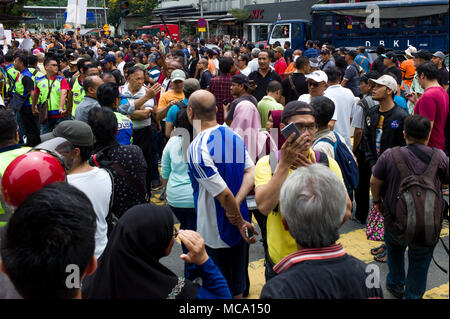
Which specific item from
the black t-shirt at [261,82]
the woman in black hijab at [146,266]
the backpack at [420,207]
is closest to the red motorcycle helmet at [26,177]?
the woman in black hijab at [146,266]

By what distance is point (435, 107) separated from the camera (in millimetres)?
5766

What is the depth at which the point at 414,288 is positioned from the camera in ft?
12.0

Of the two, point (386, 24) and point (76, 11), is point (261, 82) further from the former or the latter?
point (386, 24)

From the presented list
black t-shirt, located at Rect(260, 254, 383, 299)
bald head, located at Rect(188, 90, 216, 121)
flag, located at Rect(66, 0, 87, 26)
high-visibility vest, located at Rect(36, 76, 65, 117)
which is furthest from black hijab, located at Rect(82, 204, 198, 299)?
flag, located at Rect(66, 0, 87, 26)

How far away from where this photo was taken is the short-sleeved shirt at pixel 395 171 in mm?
3520

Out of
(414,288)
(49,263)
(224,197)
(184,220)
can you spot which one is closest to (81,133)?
(224,197)

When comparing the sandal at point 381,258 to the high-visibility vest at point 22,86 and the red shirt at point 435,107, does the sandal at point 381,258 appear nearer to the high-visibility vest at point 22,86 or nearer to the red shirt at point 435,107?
the red shirt at point 435,107

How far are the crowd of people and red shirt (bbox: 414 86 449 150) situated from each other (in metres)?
0.02

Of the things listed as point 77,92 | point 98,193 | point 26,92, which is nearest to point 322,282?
point 98,193

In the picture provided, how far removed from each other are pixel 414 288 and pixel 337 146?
1370 millimetres

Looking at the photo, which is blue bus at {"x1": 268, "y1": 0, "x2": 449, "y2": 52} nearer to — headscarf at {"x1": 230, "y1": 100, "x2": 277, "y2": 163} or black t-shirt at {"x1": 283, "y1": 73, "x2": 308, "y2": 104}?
black t-shirt at {"x1": 283, "y1": 73, "x2": 308, "y2": 104}

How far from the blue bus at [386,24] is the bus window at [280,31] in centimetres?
159

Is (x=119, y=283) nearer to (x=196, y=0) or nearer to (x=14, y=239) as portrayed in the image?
(x=14, y=239)

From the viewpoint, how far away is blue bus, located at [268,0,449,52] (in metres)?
16.9
